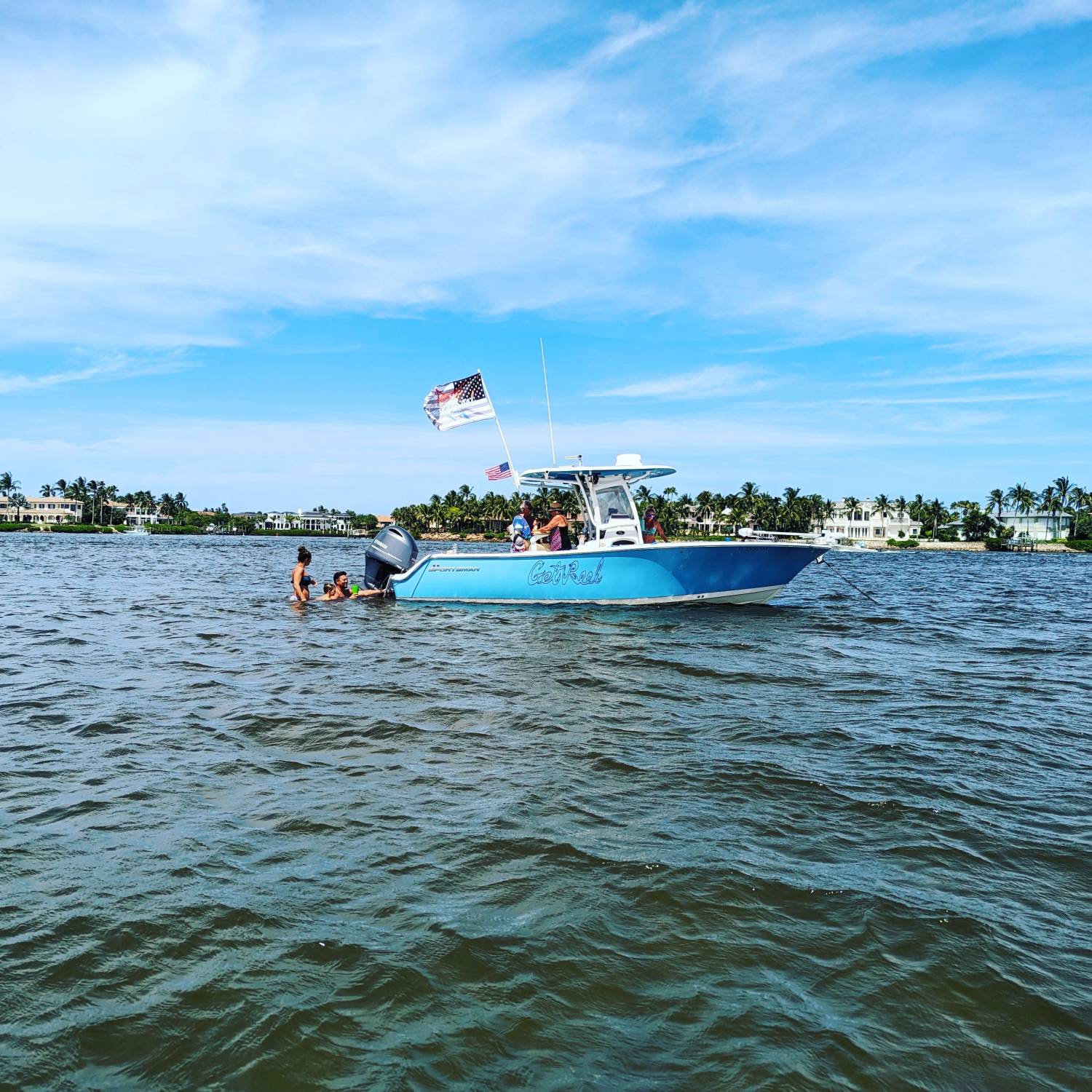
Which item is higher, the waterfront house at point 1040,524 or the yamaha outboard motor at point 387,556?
the waterfront house at point 1040,524

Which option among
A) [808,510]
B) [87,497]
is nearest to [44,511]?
[87,497]

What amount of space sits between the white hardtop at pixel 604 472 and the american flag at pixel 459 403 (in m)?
1.94

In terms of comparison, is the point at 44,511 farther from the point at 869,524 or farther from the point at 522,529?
the point at 522,529

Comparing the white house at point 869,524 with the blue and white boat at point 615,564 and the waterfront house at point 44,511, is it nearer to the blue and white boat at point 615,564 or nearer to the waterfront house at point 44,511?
the blue and white boat at point 615,564

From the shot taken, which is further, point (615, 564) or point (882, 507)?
point (882, 507)

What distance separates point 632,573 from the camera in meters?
16.7

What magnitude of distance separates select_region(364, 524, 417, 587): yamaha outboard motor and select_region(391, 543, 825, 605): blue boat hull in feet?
5.55

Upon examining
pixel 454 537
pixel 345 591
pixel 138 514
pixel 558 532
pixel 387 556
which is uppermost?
pixel 138 514

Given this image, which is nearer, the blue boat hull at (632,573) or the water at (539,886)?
the water at (539,886)

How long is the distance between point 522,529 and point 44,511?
192 metres

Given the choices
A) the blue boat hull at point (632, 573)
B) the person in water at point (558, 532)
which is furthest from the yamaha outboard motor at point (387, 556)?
the person in water at point (558, 532)

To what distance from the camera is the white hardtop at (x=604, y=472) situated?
1705 cm

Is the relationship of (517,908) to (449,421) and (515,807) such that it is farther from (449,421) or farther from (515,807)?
(449,421)

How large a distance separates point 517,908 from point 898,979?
167 cm
